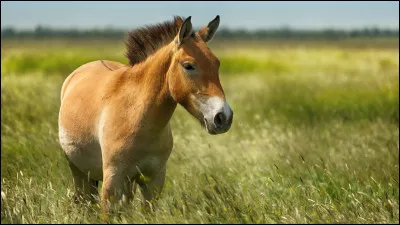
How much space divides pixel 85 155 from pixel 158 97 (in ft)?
3.18

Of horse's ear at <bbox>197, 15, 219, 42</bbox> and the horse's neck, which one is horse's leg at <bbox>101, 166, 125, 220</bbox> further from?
horse's ear at <bbox>197, 15, 219, 42</bbox>

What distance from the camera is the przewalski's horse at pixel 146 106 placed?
5.02 m

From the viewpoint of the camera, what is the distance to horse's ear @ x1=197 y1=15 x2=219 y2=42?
5.36 metres

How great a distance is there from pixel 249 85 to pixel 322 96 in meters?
3.90

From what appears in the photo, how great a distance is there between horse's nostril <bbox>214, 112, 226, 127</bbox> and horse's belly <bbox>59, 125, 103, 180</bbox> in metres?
1.29

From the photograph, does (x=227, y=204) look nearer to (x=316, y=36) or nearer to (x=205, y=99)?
(x=205, y=99)

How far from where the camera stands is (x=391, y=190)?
6688 mm

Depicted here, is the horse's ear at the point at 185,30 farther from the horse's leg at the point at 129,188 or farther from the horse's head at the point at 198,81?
the horse's leg at the point at 129,188

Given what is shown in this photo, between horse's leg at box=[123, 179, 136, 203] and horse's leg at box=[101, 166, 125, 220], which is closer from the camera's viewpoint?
horse's leg at box=[101, 166, 125, 220]

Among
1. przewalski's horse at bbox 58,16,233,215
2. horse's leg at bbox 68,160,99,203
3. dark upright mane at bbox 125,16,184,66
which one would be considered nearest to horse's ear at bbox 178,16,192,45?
przewalski's horse at bbox 58,16,233,215

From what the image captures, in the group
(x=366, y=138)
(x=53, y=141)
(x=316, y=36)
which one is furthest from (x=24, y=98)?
(x=316, y=36)

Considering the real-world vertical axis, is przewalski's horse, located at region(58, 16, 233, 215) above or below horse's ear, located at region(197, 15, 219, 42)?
below

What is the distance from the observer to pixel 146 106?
211 inches

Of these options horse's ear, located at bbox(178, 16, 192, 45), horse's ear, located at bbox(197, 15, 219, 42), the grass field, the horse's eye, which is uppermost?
horse's ear, located at bbox(178, 16, 192, 45)
